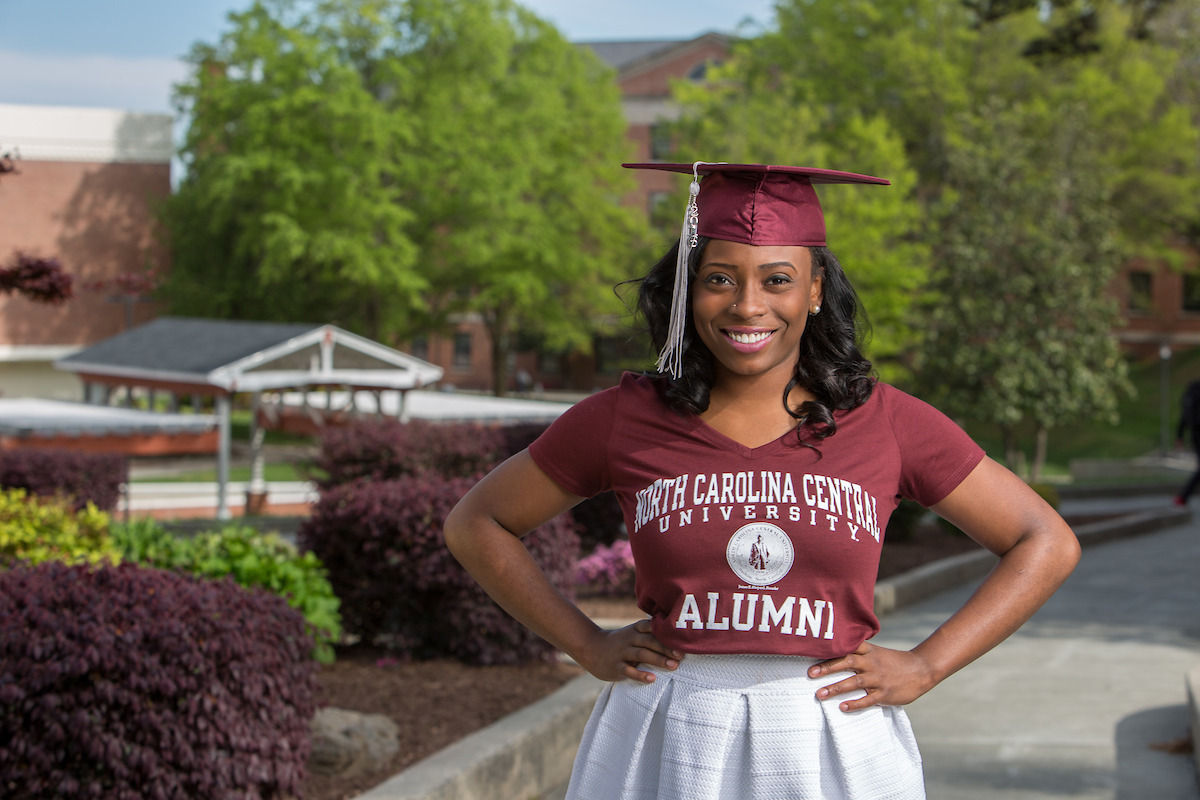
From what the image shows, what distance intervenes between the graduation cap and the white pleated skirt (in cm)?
58

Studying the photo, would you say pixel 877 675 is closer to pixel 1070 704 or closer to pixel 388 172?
pixel 1070 704

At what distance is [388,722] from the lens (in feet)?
16.6

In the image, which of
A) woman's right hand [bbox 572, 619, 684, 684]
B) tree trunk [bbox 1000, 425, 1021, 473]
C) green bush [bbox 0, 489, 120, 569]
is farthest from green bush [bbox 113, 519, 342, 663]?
tree trunk [bbox 1000, 425, 1021, 473]

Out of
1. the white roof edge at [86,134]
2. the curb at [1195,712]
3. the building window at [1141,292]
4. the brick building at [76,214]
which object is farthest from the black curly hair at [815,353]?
the building window at [1141,292]

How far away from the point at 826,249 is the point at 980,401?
20.5 meters

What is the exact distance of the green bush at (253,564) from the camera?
5.64m

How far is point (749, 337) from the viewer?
7.46 ft

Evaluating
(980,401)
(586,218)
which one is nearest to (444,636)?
(980,401)

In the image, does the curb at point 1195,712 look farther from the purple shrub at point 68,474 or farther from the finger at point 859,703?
the purple shrub at point 68,474

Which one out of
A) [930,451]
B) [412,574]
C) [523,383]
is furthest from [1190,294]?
[930,451]

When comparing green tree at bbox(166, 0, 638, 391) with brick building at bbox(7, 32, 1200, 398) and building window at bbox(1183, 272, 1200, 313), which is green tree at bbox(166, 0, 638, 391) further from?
building window at bbox(1183, 272, 1200, 313)

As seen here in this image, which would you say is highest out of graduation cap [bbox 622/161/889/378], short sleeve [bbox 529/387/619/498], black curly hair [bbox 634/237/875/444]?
graduation cap [bbox 622/161/889/378]

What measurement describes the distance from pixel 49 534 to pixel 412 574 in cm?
187

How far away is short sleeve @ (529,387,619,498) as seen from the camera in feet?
7.72
